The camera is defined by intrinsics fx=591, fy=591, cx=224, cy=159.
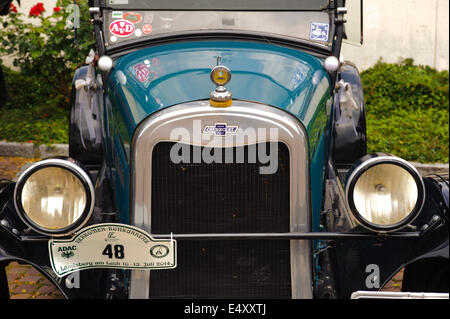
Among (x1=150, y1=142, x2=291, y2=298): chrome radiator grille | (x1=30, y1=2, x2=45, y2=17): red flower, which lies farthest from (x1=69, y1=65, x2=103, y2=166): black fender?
(x1=30, y1=2, x2=45, y2=17): red flower

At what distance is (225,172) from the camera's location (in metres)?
2.86

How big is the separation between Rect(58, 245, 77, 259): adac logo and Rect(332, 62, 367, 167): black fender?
1.60 m

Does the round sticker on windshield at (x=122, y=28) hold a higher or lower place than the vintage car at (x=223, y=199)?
higher

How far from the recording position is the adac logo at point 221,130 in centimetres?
279

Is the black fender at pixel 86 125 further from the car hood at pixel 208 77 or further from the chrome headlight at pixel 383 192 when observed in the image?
the chrome headlight at pixel 383 192

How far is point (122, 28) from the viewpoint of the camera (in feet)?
12.0

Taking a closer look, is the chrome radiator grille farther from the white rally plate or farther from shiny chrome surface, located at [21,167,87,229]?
shiny chrome surface, located at [21,167,87,229]

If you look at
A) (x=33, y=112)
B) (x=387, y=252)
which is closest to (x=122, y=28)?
(x=387, y=252)

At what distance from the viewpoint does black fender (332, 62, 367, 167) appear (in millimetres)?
3494

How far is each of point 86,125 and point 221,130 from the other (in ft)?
3.55

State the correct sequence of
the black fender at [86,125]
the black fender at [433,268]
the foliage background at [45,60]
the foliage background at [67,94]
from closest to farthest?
the black fender at [433,268], the black fender at [86,125], the foliage background at [67,94], the foliage background at [45,60]

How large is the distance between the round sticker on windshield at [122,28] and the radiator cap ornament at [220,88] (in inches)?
37.6

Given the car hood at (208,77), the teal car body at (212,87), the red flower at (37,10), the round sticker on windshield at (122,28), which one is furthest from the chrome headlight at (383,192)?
Answer: the red flower at (37,10)
